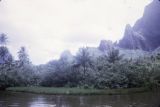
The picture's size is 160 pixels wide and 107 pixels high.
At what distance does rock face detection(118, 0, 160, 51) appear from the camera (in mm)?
109562

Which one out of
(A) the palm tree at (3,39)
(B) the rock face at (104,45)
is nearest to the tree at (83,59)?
(A) the palm tree at (3,39)

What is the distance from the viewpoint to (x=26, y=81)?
1892 inches

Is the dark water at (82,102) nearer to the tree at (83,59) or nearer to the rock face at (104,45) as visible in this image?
the tree at (83,59)

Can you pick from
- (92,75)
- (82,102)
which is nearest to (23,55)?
(92,75)

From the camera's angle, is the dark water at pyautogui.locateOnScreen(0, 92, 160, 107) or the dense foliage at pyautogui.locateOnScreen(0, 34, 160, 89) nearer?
the dark water at pyautogui.locateOnScreen(0, 92, 160, 107)

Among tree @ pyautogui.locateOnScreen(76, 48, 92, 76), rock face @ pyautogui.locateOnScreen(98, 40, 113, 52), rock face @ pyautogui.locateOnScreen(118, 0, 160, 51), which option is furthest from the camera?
rock face @ pyautogui.locateOnScreen(118, 0, 160, 51)

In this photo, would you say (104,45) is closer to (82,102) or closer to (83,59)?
(83,59)

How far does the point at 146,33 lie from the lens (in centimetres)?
11662

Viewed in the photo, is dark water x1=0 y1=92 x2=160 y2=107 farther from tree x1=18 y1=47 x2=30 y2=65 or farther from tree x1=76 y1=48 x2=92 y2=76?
tree x1=18 y1=47 x2=30 y2=65

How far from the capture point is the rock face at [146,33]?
4313 inches

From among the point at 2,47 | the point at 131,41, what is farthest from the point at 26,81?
the point at 131,41

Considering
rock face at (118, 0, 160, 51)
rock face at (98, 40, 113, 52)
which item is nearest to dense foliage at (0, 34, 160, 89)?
rock face at (98, 40, 113, 52)

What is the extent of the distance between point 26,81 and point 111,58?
1830 cm

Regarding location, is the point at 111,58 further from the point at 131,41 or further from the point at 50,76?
the point at 131,41
